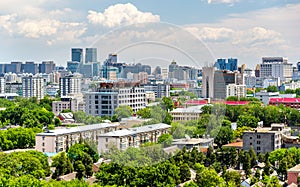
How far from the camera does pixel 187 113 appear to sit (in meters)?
3.69

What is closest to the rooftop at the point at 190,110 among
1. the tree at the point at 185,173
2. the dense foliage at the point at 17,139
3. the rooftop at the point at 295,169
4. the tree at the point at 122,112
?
the tree at the point at 122,112

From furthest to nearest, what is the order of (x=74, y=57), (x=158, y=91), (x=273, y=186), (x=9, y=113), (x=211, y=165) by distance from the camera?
1. (x=74, y=57)
2. (x=9, y=113)
3. (x=211, y=165)
4. (x=273, y=186)
5. (x=158, y=91)

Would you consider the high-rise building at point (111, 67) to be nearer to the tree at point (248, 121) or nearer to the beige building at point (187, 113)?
the beige building at point (187, 113)

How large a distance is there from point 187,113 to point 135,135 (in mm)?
346

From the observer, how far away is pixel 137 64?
3830mm

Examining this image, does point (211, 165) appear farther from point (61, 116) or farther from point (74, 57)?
point (74, 57)

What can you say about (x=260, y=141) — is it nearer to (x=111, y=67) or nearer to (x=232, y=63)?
(x=111, y=67)

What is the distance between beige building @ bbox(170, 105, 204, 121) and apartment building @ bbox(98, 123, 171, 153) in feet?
0.31

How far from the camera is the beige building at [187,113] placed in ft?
12.0

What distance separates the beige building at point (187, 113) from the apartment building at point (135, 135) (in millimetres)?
94

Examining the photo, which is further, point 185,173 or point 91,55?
point 185,173

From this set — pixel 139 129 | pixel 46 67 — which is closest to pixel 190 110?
pixel 139 129

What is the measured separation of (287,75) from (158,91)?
34.3m

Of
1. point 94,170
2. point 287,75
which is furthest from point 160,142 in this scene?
point 287,75
